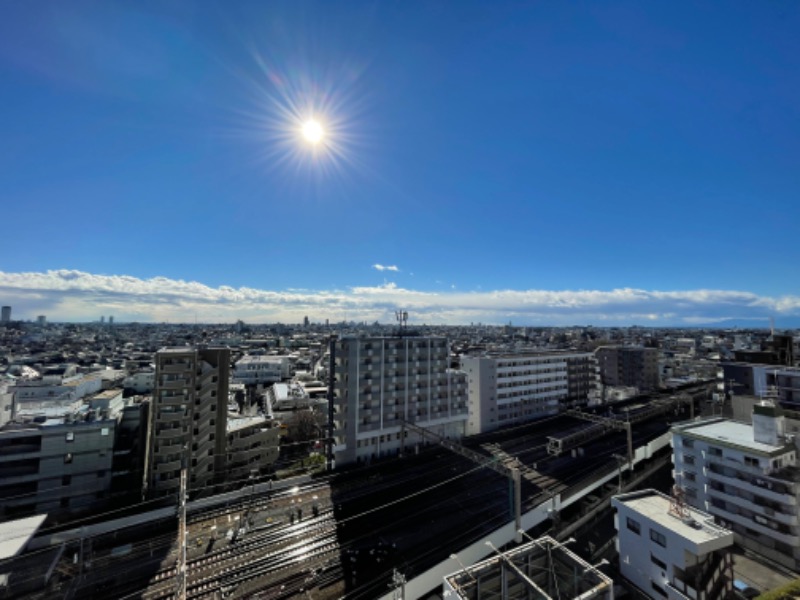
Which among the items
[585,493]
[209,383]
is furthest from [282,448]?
[585,493]

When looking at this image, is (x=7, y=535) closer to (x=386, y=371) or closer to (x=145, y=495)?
(x=145, y=495)

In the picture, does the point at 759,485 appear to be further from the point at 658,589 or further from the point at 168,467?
the point at 168,467

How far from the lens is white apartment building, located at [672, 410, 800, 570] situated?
23984 mm

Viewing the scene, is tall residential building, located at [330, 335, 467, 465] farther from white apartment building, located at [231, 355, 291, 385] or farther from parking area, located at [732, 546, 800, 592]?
white apartment building, located at [231, 355, 291, 385]

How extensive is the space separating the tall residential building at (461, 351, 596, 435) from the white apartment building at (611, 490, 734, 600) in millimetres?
26175

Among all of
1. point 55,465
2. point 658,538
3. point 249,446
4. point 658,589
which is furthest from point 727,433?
point 55,465

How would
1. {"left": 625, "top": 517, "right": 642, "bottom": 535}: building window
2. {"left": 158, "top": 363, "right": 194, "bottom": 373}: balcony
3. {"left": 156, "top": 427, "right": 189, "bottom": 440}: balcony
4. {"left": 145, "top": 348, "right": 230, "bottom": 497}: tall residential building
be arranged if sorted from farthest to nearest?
1. {"left": 158, "top": 363, "right": 194, "bottom": 373}: balcony
2. {"left": 156, "top": 427, "right": 189, "bottom": 440}: balcony
3. {"left": 145, "top": 348, "right": 230, "bottom": 497}: tall residential building
4. {"left": 625, "top": 517, "right": 642, "bottom": 535}: building window

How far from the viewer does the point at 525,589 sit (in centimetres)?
1394

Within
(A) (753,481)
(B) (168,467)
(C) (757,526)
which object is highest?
(A) (753,481)

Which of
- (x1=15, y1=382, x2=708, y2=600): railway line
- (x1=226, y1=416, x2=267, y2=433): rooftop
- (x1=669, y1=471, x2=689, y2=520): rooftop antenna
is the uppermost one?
(x1=226, y1=416, x2=267, y2=433): rooftop

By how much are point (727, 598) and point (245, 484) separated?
36.9 m

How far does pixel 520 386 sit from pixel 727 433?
2678 centimetres

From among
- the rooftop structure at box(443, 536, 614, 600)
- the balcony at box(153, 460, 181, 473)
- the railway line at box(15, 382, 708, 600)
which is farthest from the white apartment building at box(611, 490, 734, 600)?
the balcony at box(153, 460, 181, 473)

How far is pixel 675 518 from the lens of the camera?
883 inches
